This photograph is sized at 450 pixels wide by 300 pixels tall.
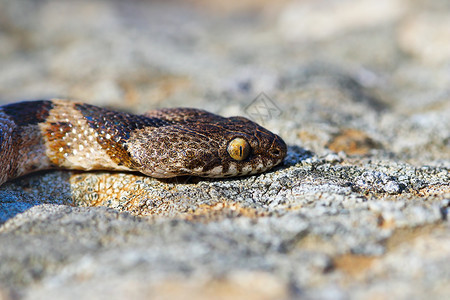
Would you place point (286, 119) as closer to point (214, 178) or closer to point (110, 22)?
point (214, 178)

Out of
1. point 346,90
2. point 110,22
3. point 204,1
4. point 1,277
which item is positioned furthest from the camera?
point 204,1

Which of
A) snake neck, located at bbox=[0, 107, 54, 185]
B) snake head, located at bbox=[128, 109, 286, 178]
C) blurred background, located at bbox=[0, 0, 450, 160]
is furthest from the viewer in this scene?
blurred background, located at bbox=[0, 0, 450, 160]

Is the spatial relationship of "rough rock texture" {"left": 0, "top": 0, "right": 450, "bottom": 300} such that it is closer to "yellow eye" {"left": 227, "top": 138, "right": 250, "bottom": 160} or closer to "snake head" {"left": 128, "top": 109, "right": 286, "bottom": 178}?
"snake head" {"left": 128, "top": 109, "right": 286, "bottom": 178}

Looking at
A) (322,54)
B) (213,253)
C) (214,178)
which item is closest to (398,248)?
(213,253)

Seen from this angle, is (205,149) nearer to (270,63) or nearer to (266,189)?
(266,189)

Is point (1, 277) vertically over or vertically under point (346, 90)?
under

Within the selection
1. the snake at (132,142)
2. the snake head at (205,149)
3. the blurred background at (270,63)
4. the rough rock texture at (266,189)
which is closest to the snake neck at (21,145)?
the snake at (132,142)

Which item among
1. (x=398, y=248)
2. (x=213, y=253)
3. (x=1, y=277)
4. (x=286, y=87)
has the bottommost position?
(x=1, y=277)

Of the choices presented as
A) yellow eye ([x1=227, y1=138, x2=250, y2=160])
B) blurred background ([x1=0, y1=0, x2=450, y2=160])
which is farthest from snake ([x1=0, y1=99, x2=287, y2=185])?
blurred background ([x1=0, y1=0, x2=450, y2=160])

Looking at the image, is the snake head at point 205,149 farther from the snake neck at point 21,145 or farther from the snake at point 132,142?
the snake neck at point 21,145
